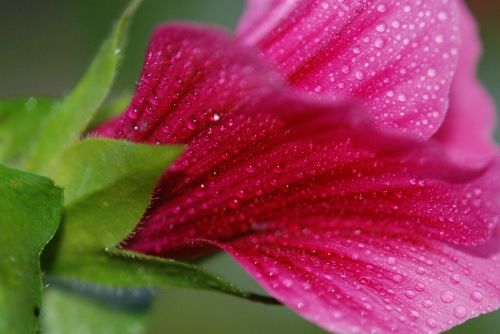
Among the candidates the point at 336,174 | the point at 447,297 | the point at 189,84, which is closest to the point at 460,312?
the point at 447,297

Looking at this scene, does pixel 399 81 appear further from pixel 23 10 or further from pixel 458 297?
pixel 23 10

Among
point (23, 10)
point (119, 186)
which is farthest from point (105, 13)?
point (119, 186)

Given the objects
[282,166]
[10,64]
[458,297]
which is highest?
[282,166]

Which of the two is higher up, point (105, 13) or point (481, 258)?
point (481, 258)

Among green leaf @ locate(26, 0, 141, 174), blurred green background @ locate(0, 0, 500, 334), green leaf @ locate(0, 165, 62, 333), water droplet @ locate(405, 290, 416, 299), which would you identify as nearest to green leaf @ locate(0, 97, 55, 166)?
green leaf @ locate(26, 0, 141, 174)

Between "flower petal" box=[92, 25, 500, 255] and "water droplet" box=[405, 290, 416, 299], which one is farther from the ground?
"flower petal" box=[92, 25, 500, 255]

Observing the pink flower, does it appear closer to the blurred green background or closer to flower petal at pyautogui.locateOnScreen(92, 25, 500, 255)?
flower petal at pyautogui.locateOnScreen(92, 25, 500, 255)

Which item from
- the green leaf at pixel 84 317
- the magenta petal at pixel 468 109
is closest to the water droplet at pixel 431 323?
the magenta petal at pixel 468 109

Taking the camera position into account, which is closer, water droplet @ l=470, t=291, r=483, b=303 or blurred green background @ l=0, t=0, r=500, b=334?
water droplet @ l=470, t=291, r=483, b=303
